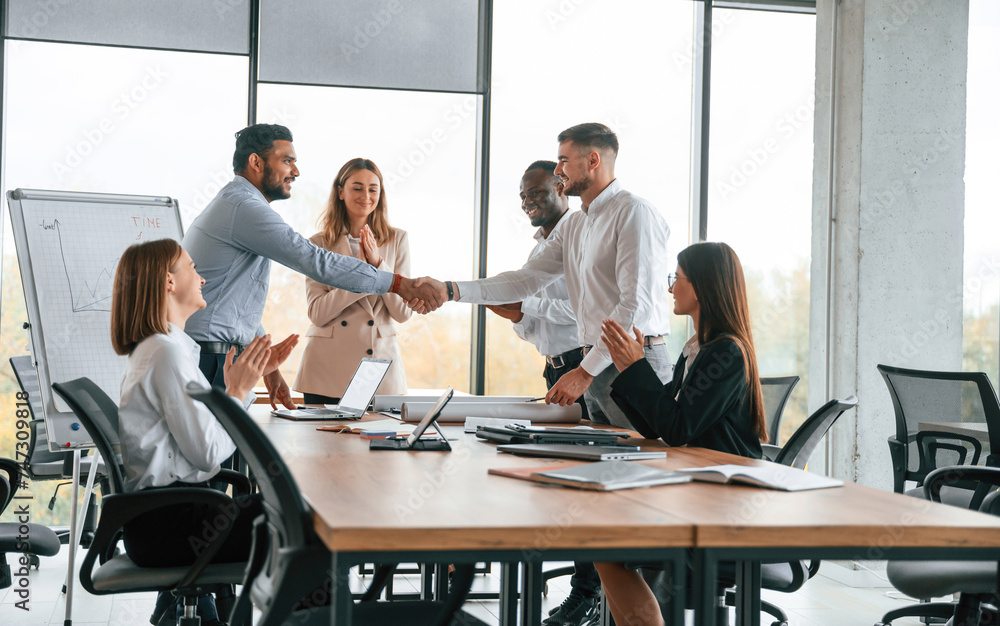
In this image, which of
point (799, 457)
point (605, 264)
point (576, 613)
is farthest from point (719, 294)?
point (576, 613)

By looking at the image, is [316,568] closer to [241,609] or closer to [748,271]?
[241,609]

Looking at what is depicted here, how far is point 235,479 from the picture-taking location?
2.30 m

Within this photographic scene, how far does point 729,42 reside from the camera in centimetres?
Result: 516

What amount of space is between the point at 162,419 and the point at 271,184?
1716 millimetres

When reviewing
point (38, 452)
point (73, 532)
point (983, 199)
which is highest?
point (983, 199)

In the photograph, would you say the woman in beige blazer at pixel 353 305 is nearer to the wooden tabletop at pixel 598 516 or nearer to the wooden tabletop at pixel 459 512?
the wooden tabletop at pixel 459 512

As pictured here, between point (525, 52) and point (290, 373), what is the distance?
219 centimetres

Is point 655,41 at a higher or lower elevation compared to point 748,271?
higher

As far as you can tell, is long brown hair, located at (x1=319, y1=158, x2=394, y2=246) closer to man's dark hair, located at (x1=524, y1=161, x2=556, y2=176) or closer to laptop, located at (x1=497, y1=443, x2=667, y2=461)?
man's dark hair, located at (x1=524, y1=161, x2=556, y2=176)

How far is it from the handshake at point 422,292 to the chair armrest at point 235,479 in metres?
1.47

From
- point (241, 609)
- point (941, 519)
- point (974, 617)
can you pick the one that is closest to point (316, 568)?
point (241, 609)

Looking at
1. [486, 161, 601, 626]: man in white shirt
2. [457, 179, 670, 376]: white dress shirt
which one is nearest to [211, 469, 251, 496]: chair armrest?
[457, 179, 670, 376]: white dress shirt

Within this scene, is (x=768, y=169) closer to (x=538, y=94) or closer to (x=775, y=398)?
(x=538, y=94)

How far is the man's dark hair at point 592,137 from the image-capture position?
3252mm
